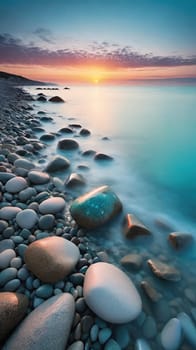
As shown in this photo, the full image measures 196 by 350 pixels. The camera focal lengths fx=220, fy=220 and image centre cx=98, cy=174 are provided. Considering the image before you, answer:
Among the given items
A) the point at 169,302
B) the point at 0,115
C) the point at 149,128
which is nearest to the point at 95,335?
the point at 169,302

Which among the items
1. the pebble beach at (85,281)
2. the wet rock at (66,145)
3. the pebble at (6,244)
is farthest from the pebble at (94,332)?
the wet rock at (66,145)

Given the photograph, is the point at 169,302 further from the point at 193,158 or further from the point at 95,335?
the point at 193,158

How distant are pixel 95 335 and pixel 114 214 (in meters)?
1.05

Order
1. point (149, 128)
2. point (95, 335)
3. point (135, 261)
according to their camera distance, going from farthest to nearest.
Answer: point (149, 128) → point (135, 261) → point (95, 335)

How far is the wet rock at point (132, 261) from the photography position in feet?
5.14

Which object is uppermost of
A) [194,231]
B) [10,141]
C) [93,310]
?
[10,141]

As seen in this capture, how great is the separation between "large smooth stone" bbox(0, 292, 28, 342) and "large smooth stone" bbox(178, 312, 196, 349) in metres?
0.86

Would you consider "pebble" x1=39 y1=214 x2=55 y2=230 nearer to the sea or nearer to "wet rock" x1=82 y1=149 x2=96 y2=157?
the sea

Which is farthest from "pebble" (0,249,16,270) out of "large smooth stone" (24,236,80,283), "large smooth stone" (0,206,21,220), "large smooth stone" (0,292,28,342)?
"large smooth stone" (0,206,21,220)

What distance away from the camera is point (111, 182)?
299 cm

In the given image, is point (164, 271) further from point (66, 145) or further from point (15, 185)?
point (66, 145)

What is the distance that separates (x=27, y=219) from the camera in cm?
179

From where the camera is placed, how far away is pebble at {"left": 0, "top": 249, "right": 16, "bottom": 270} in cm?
142

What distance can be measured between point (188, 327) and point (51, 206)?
134cm
